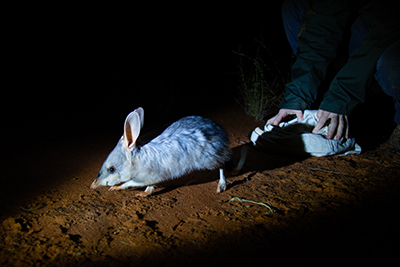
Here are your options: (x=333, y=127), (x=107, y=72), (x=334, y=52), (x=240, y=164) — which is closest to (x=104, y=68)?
(x=107, y=72)

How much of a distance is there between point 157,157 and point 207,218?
0.67 m

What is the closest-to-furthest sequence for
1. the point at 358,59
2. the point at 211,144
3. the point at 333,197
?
the point at 333,197 → the point at 211,144 → the point at 358,59

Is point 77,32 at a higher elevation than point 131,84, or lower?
higher

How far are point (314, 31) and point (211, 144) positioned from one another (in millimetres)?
2047

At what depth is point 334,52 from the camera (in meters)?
3.17

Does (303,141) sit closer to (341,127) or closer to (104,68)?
(341,127)

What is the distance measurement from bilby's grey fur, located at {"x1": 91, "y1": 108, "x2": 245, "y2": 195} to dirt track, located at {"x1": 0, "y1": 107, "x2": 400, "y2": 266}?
0.19 meters

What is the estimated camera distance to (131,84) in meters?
5.62

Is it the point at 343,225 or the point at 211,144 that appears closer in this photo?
the point at 343,225

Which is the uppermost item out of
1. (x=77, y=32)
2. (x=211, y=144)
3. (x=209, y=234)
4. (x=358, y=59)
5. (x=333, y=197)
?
(x=77, y=32)

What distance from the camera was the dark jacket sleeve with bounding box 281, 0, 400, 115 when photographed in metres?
2.80

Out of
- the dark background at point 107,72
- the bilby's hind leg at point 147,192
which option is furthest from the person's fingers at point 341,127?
the bilby's hind leg at point 147,192

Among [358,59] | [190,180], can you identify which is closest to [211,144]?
[190,180]

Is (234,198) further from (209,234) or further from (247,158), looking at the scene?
(247,158)
